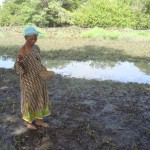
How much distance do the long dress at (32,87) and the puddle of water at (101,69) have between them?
16.1 feet

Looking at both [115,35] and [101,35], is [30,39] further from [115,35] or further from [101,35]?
[101,35]

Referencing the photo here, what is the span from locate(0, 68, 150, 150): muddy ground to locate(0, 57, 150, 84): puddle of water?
2000 mm

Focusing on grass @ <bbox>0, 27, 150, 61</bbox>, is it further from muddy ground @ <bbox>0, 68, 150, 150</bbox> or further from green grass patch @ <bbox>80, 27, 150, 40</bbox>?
muddy ground @ <bbox>0, 68, 150, 150</bbox>

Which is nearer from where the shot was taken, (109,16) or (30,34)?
(30,34)

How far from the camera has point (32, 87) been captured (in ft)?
14.8

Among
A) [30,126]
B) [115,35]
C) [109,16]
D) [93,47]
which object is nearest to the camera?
[30,126]

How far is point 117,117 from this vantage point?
5504mm

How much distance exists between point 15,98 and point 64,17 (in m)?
21.5

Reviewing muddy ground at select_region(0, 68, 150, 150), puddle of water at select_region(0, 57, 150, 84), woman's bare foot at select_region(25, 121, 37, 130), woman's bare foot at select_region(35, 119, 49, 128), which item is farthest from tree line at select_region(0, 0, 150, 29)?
woman's bare foot at select_region(25, 121, 37, 130)

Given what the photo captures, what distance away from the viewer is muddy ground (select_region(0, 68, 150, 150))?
4.47 metres

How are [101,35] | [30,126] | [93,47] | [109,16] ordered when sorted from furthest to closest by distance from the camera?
[109,16] → [101,35] → [93,47] → [30,126]

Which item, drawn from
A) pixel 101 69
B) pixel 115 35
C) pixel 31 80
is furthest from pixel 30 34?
pixel 115 35

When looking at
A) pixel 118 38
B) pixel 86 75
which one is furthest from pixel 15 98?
pixel 118 38

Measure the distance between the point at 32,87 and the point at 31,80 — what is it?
105 mm
